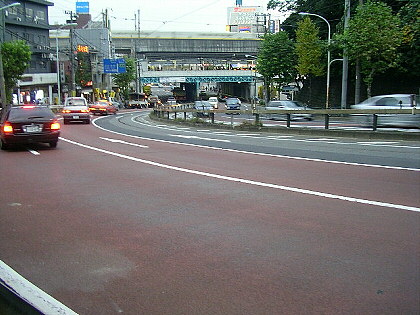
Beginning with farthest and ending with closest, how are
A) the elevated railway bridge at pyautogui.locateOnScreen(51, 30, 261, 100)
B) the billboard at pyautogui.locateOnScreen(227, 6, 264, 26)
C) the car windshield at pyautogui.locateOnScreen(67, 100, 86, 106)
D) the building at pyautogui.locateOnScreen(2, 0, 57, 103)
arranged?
the billboard at pyautogui.locateOnScreen(227, 6, 264, 26) → the elevated railway bridge at pyautogui.locateOnScreen(51, 30, 261, 100) → the building at pyautogui.locateOnScreen(2, 0, 57, 103) → the car windshield at pyautogui.locateOnScreen(67, 100, 86, 106)

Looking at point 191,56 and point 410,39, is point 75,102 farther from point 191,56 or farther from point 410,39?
point 191,56

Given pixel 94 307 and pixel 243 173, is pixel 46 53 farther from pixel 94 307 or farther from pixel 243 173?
pixel 94 307

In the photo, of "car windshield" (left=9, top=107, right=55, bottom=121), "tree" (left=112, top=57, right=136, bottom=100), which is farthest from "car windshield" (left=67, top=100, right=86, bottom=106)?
"tree" (left=112, top=57, right=136, bottom=100)

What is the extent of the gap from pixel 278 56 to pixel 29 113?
38562 mm

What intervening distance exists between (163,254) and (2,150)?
12.7 meters

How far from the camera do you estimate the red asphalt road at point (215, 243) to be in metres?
4.20

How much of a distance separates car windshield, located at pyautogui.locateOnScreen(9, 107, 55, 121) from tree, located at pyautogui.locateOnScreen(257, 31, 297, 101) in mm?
37610

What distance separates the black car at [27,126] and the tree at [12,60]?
36310 mm

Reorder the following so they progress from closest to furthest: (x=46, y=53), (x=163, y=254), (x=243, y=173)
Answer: (x=163, y=254)
(x=243, y=173)
(x=46, y=53)

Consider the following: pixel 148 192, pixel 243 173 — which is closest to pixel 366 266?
pixel 148 192

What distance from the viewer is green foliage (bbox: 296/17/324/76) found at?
1774 inches

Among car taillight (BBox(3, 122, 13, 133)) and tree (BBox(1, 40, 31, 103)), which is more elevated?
tree (BBox(1, 40, 31, 103))

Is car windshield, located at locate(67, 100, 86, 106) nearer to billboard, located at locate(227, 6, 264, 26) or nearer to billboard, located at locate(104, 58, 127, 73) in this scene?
billboard, located at locate(104, 58, 127, 73)

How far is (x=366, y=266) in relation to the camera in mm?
4887
